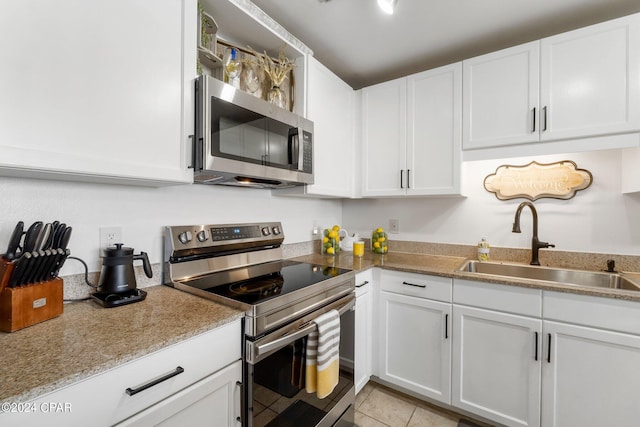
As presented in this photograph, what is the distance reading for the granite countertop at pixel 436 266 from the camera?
131cm

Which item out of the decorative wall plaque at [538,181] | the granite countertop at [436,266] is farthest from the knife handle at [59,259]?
the decorative wall plaque at [538,181]

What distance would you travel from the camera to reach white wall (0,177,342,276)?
3.32ft

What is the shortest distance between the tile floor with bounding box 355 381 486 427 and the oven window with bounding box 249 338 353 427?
476 millimetres

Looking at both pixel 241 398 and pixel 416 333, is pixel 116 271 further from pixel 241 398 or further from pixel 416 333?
pixel 416 333

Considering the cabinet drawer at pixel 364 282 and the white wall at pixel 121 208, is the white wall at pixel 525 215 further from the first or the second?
the white wall at pixel 121 208

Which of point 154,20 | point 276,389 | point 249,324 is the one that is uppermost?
point 154,20

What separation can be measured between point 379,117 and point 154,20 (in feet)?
5.20

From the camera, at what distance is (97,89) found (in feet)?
3.01

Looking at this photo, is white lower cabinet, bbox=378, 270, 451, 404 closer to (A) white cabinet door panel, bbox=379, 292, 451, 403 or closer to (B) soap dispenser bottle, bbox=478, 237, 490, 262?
(A) white cabinet door panel, bbox=379, 292, 451, 403

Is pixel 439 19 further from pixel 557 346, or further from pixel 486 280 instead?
pixel 557 346

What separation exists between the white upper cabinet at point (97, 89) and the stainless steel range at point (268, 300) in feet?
1.57

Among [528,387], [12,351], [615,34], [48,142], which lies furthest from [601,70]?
[12,351]

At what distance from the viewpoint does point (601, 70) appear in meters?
1.50

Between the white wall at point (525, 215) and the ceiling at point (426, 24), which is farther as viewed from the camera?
the white wall at point (525, 215)
